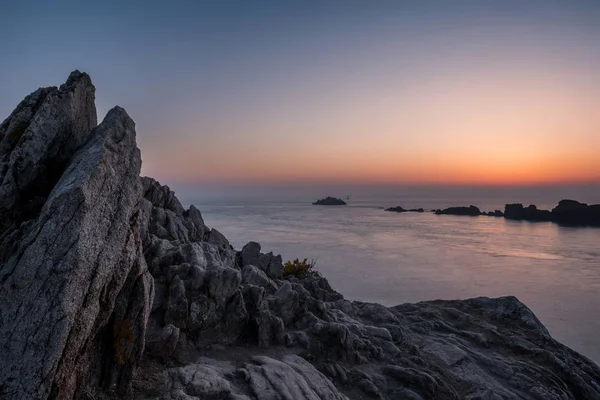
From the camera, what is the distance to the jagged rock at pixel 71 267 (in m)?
8.24

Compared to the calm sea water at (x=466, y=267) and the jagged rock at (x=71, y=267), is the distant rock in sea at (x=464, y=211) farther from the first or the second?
the jagged rock at (x=71, y=267)

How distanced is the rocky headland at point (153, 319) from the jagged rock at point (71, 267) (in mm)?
33

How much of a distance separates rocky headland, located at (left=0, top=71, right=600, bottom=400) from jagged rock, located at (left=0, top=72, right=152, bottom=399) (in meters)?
0.03

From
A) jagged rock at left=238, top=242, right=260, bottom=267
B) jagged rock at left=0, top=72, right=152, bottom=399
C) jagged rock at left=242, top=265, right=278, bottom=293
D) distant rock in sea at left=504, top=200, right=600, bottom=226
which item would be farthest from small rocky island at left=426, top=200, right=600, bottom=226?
jagged rock at left=0, top=72, right=152, bottom=399

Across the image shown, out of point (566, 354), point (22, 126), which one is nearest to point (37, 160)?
point (22, 126)

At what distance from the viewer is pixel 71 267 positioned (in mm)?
8773

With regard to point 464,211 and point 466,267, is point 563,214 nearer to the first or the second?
point 464,211

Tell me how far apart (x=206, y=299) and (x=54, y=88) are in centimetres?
944

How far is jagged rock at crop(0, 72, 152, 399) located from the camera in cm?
824

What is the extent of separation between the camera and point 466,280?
4506 cm

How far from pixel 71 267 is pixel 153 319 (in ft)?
18.7

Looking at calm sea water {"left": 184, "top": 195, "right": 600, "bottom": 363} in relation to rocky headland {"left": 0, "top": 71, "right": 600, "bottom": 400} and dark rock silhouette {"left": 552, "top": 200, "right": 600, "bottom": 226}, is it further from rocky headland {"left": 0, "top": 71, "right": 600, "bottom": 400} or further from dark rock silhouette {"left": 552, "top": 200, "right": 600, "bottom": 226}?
dark rock silhouette {"left": 552, "top": 200, "right": 600, "bottom": 226}

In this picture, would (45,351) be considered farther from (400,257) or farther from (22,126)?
(400,257)

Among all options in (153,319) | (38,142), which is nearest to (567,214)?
(153,319)
